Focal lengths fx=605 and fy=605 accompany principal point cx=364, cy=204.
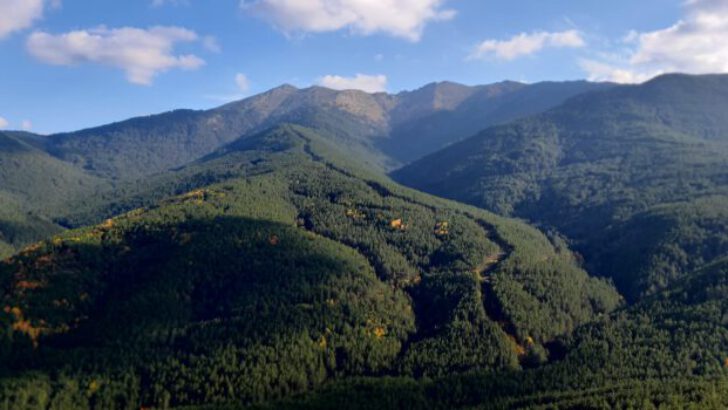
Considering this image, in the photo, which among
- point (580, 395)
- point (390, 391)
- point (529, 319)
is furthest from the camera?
point (529, 319)

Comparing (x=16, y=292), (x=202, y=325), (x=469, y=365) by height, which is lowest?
(x=469, y=365)

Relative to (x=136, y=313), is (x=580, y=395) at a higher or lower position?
lower

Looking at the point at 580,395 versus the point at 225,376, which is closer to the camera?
the point at 580,395

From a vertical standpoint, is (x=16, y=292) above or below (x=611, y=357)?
above

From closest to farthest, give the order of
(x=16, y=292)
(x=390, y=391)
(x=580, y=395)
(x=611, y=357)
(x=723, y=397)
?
(x=723, y=397)
(x=580, y=395)
(x=390, y=391)
(x=611, y=357)
(x=16, y=292)

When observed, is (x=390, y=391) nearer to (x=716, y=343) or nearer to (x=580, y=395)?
(x=580, y=395)

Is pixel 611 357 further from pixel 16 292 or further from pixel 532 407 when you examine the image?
pixel 16 292

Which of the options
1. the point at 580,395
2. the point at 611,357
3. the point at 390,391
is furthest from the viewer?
the point at 611,357

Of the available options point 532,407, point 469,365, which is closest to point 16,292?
point 469,365

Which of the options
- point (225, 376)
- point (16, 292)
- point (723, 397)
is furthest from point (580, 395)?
point (16, 292)
